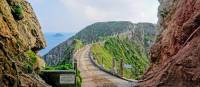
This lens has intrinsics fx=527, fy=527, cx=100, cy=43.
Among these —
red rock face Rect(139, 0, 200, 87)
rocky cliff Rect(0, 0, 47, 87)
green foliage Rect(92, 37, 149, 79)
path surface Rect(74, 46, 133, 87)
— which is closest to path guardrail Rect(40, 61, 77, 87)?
rocky cliff Rect(0, 0, 47, 87)

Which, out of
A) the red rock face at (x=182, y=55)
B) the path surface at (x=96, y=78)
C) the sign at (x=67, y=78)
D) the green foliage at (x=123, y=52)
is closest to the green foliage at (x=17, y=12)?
the sign at (x=67, y=78)

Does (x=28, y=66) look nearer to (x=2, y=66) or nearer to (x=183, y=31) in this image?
(x=2, y=66)

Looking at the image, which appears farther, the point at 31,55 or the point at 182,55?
the point at 31,55

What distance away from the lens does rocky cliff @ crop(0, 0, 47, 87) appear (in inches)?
947

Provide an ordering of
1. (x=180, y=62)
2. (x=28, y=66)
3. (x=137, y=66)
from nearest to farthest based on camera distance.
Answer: (x=180, y=62), (x=28, y=66), (x=137, y=66)

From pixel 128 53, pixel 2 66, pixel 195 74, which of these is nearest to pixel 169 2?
pixel 2 66

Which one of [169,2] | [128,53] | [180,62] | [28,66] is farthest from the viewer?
[128,53]

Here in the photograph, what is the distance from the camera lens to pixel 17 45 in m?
25.9

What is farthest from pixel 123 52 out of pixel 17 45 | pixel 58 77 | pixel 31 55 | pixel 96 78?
pixel 17 45

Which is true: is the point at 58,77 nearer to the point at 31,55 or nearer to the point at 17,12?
the point at 31,55

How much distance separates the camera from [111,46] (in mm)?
107188

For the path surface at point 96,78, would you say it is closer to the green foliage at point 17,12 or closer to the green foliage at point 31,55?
the green foliage at point 31,55

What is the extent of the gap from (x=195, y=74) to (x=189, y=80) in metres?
0.35

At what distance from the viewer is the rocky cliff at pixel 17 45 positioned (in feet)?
78.9
